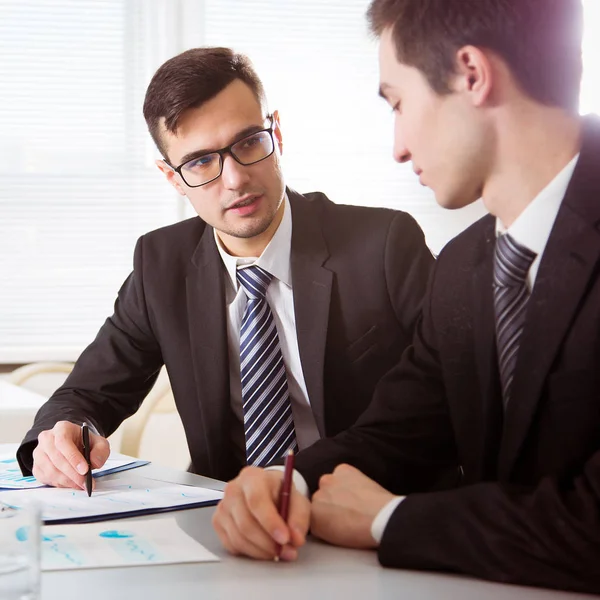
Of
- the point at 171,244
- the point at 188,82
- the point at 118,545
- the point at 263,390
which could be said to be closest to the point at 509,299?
the point at 118,545

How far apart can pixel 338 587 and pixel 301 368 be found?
3.46 ft

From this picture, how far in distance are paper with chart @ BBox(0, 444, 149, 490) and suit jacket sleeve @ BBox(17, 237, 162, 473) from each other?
14cm

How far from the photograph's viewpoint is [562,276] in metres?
1.22

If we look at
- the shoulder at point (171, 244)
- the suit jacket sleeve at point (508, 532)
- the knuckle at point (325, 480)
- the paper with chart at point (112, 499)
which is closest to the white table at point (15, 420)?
the shoulder at point (171, 244)

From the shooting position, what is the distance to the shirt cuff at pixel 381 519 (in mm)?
1179

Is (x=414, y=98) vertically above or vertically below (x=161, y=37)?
below

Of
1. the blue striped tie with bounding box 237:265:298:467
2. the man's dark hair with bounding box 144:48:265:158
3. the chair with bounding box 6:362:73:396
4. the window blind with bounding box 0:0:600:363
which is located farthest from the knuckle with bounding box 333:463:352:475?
the window blind with bounding box 0:0:600:363

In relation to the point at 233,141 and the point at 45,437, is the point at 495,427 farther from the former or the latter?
the point at 233,141

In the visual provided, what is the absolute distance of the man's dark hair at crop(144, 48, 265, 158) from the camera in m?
2.07

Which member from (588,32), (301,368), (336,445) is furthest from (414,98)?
(588,32)

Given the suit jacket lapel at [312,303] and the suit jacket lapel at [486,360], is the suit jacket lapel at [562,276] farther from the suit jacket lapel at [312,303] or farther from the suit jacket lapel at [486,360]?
the suit jacket lapel at [312,303]

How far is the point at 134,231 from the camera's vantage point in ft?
14.3

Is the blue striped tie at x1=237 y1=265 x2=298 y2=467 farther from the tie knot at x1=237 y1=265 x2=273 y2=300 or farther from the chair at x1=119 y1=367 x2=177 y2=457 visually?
the chair at x1=119 y1=367 x2=177 y2=457

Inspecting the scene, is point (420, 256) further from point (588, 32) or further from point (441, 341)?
point (588, 32)
